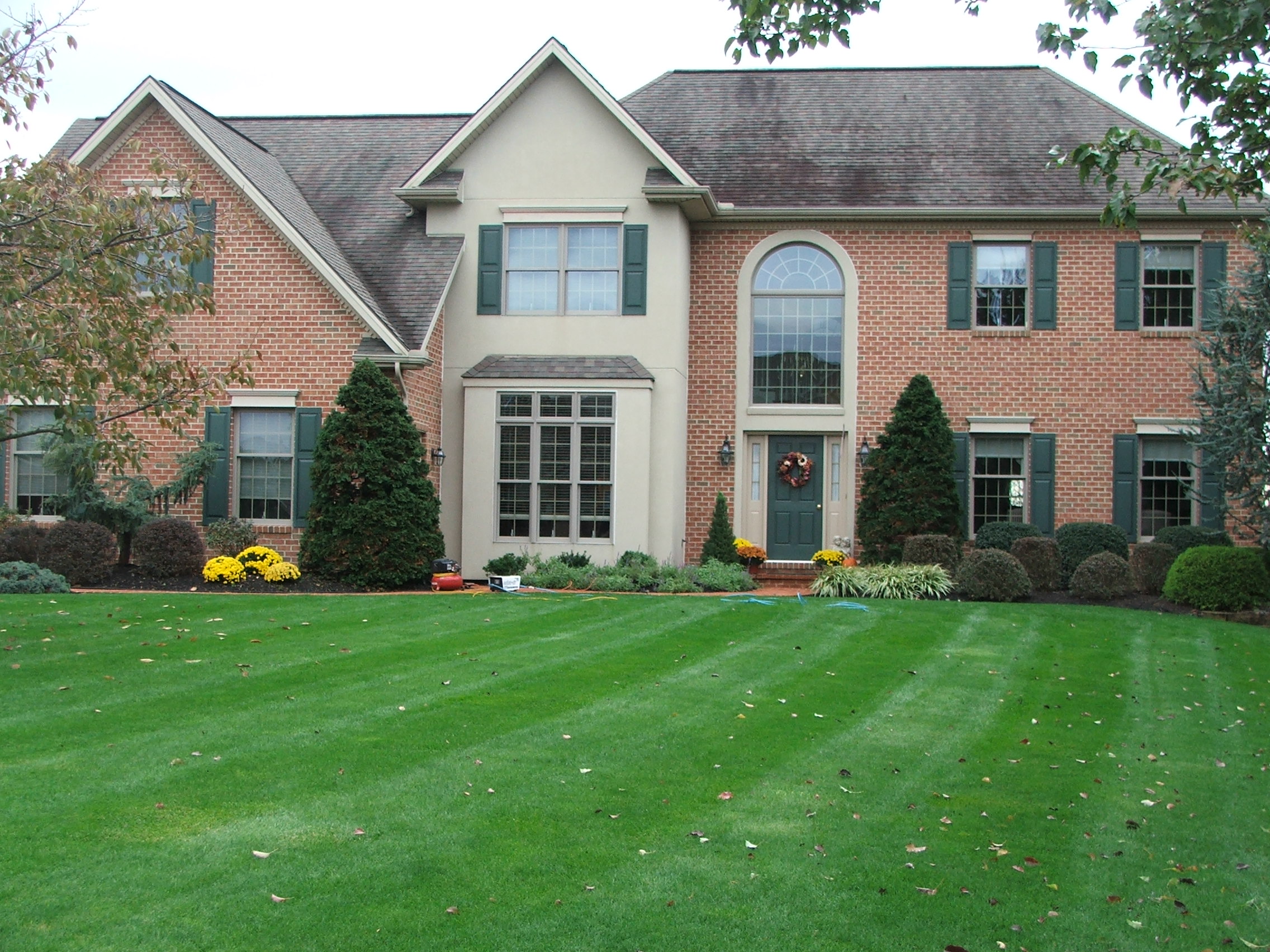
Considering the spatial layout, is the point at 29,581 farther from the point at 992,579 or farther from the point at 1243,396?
the point at 1243,396

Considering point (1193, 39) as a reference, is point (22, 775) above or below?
below

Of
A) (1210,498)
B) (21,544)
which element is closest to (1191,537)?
(1210,498)

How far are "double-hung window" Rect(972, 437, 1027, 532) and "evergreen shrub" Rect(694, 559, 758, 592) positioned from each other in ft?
14.0

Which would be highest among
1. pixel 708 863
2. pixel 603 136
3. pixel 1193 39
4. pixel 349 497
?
pixel 603 136

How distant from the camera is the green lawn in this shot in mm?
4828

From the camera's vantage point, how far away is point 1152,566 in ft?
57.6

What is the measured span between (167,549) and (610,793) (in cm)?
1149

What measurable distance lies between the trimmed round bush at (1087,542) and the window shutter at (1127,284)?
332cm

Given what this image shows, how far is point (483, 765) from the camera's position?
692 cm

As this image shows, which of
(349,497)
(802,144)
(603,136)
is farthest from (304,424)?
(802,144)

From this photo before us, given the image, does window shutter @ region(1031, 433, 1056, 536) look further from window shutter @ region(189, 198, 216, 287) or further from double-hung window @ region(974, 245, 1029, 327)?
window shutter @ region(189, 198, 216, 287)

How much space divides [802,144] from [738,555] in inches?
282

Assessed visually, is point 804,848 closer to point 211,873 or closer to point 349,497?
point 211,873

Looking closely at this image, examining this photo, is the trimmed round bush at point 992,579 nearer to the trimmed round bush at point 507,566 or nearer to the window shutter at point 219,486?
the trimmed round bush at point 507,566
